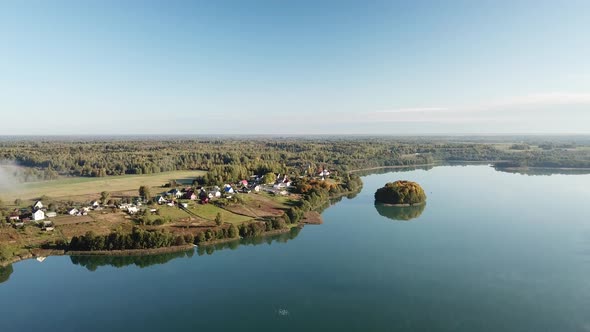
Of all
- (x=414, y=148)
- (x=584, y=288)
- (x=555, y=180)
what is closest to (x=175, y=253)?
(x=584, y=288)

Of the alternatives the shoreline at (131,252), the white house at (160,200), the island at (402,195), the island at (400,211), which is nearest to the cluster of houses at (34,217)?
the shoreline at (131,252)

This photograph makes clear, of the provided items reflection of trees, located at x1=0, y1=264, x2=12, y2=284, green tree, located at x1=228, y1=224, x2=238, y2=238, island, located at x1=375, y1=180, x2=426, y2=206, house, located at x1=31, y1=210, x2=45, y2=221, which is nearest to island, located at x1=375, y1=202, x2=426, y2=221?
island, located at x1=375, y1=180, x2=426, y2=206

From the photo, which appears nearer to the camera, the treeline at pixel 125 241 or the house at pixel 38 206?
the treeline at pixel 125 241

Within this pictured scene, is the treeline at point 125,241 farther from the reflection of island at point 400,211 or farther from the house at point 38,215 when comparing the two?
the reflection of island at point 400,211

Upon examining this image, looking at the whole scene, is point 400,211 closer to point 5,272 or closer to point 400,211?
point 400,211

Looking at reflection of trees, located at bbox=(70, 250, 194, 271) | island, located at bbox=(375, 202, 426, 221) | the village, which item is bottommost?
reflection of trees, located at bbox=(70, 250, 194, 271)

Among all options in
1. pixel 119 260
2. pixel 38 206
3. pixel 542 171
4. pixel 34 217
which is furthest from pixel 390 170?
pixel 34 217

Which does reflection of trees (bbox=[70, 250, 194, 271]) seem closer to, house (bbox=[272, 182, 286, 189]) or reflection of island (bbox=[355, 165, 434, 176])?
house (bbox=[272, 182, 286, 189])

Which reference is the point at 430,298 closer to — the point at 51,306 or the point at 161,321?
the point at 161,321
